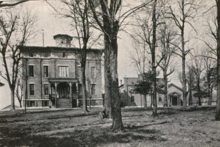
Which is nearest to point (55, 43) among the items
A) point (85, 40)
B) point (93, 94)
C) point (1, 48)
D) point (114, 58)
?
point (93, 94)

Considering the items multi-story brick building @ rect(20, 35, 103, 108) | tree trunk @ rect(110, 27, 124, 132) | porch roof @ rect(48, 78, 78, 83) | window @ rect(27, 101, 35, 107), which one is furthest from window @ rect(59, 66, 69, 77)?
tree trunk @ rect(110, 27, 124, 132)

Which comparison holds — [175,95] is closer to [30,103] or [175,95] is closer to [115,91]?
[30,103]

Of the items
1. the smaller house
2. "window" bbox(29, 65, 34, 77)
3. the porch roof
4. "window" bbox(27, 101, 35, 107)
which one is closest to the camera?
"window" bbox(27, 101, 35, 107)

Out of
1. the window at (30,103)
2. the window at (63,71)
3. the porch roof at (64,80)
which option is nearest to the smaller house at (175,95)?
the porch roof at (64,80)

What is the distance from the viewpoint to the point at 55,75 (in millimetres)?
Answer: 37750

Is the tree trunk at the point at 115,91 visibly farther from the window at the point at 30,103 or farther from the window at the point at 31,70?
the window at the point at 31,70

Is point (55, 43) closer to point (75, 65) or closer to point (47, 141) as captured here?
point (75, 65)

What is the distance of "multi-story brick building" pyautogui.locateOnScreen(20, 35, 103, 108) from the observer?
3616 cm

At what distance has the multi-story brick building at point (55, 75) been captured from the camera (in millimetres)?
36156

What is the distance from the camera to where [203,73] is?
4497 centimetres

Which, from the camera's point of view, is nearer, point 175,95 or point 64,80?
point 64,80

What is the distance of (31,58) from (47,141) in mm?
31512

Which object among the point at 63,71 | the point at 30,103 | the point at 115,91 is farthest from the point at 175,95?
the point at 115,91

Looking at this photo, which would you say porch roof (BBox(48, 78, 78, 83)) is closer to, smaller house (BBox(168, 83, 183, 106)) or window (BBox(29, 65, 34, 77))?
window (BBox(29, 65, 34, 77))
